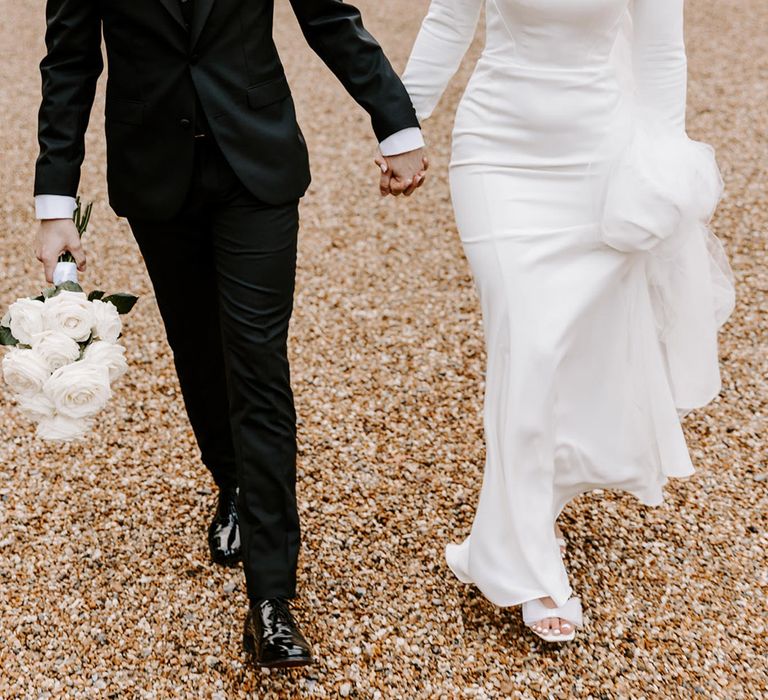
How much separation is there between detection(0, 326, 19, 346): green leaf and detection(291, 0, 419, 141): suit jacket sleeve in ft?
3.80

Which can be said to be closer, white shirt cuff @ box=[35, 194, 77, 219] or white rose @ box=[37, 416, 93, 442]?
white rose @ box=[37, 416, 93, 442]

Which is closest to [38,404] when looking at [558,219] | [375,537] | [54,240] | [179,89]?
[54,240]

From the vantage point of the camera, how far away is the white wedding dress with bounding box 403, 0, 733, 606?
2.67 meters

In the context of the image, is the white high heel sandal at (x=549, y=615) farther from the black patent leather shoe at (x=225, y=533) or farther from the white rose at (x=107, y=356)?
the white rose at (x=107, y=356)

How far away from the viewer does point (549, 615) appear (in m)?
2.88

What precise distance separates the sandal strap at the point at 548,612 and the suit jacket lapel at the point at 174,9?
1927 millimetres

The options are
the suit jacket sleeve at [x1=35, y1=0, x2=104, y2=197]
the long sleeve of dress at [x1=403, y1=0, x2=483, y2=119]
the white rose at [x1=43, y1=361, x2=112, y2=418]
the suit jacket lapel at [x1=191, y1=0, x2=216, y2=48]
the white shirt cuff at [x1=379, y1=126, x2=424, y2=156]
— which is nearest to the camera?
the white rose at [x1=43, y1=361, x2=112, y2=418]

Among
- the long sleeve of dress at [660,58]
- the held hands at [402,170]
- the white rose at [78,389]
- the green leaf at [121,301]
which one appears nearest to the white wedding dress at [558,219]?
the long sleeve of dress at [660,58]

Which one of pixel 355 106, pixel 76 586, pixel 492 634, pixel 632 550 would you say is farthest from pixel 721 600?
pixel 355 106

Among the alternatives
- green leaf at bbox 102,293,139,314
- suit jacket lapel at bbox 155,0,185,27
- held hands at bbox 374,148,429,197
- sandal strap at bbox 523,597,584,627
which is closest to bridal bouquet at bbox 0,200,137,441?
green leaf at bbox 102,293,139,314

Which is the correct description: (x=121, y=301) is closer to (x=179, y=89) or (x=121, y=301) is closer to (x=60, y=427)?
(x=60, y=427)

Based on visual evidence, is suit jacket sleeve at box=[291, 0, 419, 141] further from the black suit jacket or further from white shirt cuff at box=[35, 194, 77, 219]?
white shirt cuff at box=[35, 194, 77, 219]

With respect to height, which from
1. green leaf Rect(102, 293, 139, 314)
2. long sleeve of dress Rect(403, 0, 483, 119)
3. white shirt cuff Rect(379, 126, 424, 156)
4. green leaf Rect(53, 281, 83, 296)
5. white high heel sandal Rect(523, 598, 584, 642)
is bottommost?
white high heel sandal Rect(523, 598, 584, 642)

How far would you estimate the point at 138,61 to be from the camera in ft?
8.38
